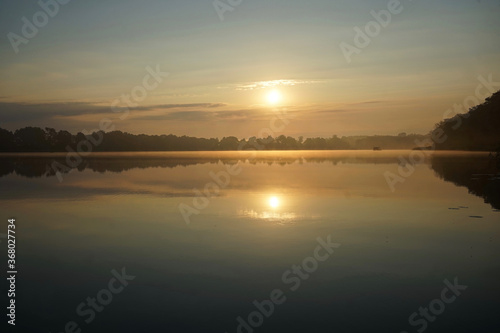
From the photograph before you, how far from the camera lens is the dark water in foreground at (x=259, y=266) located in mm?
10609

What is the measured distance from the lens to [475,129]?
115938 millimetres

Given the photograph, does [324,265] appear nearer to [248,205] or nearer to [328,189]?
[248,205]

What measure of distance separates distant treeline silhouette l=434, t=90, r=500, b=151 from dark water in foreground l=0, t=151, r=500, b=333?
58760 mm

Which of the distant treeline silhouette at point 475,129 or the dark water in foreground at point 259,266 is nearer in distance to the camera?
the dark water in foreground at point 259,266

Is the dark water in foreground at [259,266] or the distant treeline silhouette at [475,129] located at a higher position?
the distant treeline silhouette at [475,129]

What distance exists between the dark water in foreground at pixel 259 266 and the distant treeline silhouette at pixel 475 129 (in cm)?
5876

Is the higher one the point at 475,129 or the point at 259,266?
the point at 475,129

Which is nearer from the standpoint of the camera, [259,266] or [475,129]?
[259,266]

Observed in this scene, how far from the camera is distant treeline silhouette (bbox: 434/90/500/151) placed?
322 ft

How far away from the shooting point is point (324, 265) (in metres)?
14.6

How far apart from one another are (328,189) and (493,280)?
77.0 feet

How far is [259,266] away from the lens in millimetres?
14430

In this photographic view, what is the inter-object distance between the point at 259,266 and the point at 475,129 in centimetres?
11740

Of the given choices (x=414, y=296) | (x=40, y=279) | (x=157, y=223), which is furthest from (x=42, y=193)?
(x=414, y=296)
